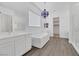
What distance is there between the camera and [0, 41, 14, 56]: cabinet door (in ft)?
6.93

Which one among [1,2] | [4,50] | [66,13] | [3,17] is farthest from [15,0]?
[66,13]

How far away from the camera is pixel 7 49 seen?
7.34 feet

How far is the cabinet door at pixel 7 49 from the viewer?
6.93ft

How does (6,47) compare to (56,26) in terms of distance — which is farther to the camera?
(56,26)

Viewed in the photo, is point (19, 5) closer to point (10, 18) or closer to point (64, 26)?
point (10, 18)

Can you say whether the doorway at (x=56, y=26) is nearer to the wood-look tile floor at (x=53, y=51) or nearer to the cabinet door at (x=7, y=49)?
the wood-look tile floor at (x=53, y=51)

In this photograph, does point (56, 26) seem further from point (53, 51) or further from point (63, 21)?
point (53, 51)

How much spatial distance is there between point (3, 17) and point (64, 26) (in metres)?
6.53

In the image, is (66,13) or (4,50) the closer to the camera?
(4,50)

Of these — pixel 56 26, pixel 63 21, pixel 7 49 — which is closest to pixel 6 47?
pixel 7 49

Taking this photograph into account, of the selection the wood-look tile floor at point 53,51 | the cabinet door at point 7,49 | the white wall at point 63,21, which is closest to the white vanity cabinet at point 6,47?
the cabinet door at point 7,49

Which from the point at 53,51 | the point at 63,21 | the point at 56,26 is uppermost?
the point at 63,21

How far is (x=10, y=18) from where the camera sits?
337cm

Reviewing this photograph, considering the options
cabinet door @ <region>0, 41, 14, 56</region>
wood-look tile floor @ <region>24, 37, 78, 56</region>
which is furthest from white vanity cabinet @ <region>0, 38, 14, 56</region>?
wood-look tile floor @ <region>24, 37, 78, 56</region>
